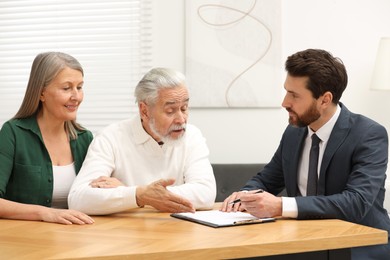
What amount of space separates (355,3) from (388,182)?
1.26m

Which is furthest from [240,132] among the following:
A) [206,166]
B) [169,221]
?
[169,221]

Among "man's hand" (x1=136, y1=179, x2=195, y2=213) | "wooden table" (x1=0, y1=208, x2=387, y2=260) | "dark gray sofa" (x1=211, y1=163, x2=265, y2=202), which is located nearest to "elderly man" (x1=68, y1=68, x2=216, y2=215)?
"man's hand" (x1=136, y1=179, x2=195, y2=213)

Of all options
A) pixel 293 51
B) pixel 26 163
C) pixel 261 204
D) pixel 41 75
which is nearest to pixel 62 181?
pixel 26 163

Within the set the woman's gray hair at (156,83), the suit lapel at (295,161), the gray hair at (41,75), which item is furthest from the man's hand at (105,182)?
the suit lapel at (295,161)

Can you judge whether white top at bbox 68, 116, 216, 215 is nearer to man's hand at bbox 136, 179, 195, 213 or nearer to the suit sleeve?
man's hand at bbox 136, 179, 195, 213

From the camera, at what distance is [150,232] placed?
2186 mm

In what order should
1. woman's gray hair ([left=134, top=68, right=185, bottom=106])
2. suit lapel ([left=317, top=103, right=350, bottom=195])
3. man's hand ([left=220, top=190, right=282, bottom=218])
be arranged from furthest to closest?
woman's gray hair ([left=134, top=68, right=185, bottom=106])
suit lapel ([left=317, top=103, right=350, bottom=195])
man's hand ([left=220, top=190, right=282, bottom=218])

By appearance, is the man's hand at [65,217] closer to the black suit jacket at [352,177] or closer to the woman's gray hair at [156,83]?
the woman's gray hair at [156,83]

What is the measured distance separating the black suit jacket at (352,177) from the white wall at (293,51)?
164 cm

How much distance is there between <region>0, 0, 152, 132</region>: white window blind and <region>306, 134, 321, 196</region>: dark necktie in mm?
1987

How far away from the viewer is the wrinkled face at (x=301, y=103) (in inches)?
109

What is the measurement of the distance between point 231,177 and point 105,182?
166 centimetres

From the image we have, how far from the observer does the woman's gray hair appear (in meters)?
2.86

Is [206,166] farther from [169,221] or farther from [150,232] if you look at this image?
[150,232]
